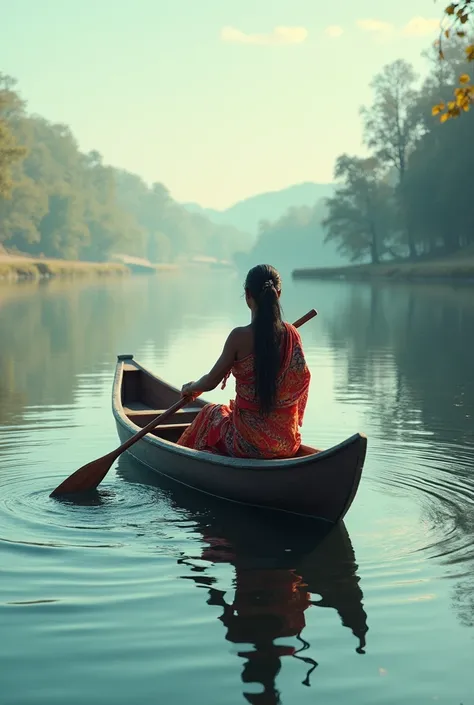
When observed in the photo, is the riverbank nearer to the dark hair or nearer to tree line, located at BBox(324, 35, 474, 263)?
tree line, located at BBox(324, 35, 474, 263)

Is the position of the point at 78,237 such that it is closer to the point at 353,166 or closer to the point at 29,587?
the point at 353,166

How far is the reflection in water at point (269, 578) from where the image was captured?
4270 millimetres

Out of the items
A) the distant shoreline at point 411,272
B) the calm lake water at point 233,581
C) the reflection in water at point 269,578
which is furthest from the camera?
the distant shoreline at point 411,272

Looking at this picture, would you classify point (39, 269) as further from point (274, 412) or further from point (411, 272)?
point (274, 412)

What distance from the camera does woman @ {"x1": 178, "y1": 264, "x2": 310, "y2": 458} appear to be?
5.91 meters

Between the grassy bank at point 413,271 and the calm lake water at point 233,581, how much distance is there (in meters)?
36.4

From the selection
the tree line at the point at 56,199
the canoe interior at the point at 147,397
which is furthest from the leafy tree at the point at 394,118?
the canoe interior at the point at 147,397

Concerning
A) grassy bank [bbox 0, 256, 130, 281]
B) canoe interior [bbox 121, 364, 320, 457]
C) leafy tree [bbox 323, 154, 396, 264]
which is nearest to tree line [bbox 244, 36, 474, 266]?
leafy tree [bbox 323, 154, 396, 264]

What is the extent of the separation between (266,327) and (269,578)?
5.01 feet

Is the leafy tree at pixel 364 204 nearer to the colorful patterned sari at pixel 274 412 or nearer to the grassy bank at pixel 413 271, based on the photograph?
the grassy bank at pixel 413 271

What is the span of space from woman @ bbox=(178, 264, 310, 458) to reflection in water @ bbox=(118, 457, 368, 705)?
486 millimetres

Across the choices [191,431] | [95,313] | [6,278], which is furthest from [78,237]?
[191,431]

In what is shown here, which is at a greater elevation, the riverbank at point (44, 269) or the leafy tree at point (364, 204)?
the leafy tree at point (364, 204)

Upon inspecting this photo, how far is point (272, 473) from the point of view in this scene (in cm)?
609
